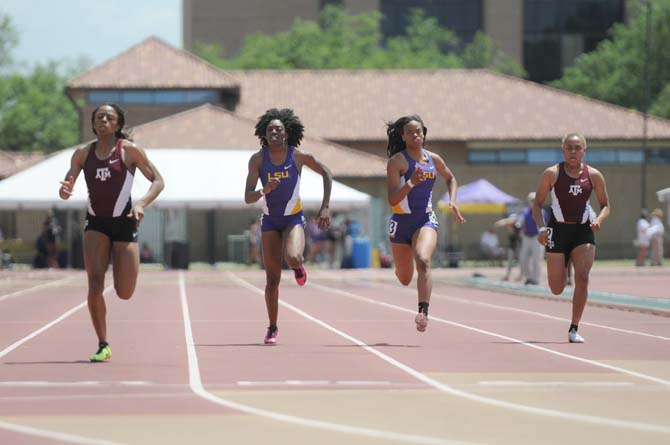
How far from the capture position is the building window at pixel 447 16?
10962 centimetres

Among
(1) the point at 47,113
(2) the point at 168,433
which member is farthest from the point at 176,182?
(1) the point at 47,113

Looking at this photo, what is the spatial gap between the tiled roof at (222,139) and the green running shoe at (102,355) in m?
37.5

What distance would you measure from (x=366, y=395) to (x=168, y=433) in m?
2.01

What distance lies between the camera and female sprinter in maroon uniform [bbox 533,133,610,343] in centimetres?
1416

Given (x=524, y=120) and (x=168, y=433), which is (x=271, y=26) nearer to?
(x=524, y=120)

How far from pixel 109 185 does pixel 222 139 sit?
129 ft

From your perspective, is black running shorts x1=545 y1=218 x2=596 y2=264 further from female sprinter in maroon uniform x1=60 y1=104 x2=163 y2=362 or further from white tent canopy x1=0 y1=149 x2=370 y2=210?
white tent canopy x1=0 y1=149 x2=370 y2=210

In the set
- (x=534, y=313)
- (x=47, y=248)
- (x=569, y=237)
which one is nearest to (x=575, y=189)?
(x=569, y=237)

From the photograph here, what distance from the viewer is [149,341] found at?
47.5 ft

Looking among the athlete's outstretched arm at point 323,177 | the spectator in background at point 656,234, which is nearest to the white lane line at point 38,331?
the athlete's outstretched arm at point 323,177

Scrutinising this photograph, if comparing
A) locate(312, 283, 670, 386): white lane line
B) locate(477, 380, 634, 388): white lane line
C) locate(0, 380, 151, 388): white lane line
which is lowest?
locate(0, 380, 151, 388): white lane line

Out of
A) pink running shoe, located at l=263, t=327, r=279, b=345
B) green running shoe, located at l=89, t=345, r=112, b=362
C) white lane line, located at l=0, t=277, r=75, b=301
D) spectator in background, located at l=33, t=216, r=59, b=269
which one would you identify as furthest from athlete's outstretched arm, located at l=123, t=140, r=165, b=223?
spectator in background, located at l=33, t=216, r=59, b=269

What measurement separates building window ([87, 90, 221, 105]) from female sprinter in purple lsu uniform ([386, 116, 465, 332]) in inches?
1849

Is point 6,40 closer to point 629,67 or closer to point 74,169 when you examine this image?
point 629,67
